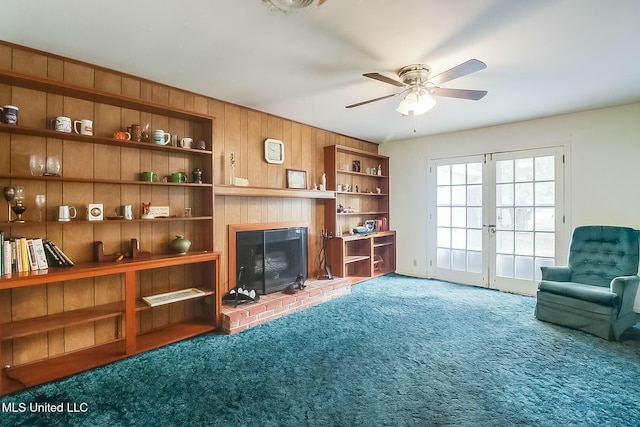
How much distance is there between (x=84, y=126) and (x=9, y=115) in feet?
1.40

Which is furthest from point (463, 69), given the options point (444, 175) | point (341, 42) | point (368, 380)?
point (444, 175)

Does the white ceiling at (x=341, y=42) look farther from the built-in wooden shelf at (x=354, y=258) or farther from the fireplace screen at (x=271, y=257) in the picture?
the built-in wooden shelf at (x=354, y=258)

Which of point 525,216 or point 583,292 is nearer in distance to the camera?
point 583,292

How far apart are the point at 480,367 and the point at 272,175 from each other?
302 centimetres

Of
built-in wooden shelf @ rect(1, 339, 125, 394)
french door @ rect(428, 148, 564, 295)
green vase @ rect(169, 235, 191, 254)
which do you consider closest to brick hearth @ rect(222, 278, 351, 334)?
green vase @ rect(169, 235, 191, 254)

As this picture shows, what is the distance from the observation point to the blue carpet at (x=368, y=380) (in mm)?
1829

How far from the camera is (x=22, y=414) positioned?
1862 mm

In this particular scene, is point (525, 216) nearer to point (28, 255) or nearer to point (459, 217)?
point (459, 217)

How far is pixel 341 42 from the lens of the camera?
88.0 inches

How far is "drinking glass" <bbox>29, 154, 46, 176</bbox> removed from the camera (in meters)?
2.32

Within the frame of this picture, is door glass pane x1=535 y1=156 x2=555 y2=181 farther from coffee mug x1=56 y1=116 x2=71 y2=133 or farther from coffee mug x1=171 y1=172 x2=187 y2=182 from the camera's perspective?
coffee mug x1=56 y1=116 x2=71 y2=133

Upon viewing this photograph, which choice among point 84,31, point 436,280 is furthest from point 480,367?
point 84,31

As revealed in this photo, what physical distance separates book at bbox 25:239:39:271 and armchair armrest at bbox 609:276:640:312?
4845 millimetres

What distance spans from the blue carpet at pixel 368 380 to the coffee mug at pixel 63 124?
72.4 inches
